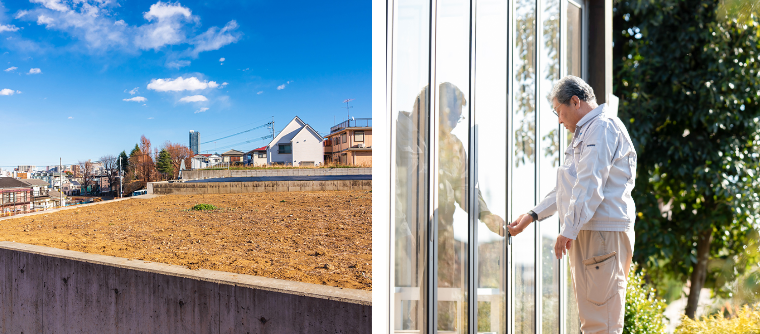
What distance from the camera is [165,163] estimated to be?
26.7 metres

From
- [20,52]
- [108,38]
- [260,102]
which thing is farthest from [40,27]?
[260,102]

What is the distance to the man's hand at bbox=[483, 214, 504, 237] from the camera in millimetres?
1601

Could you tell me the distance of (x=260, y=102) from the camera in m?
39.4

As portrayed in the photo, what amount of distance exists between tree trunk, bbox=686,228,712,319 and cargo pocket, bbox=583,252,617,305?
12.5 feet

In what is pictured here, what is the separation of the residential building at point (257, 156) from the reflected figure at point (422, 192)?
3067cm

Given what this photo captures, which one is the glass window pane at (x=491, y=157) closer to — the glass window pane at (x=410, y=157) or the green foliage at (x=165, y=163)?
the glass window pane at (x=410, y=157)

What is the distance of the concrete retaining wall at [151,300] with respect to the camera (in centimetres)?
238

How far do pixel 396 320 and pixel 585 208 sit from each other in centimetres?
70

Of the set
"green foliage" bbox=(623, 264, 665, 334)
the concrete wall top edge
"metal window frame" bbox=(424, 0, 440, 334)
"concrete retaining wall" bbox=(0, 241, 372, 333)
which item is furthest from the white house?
"metal window frame" bbox=(424, 0, 440, 334)

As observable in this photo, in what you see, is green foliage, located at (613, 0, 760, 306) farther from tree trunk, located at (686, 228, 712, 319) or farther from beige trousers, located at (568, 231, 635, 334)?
beige trousers, located at (568, 231, 635, 334)

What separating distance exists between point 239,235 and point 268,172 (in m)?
11.7

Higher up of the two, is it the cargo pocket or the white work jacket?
the white work jacket

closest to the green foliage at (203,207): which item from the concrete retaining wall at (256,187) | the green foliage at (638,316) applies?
the concrete retaining wall at (256,187)

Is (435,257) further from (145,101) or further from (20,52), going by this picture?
(145,101)
